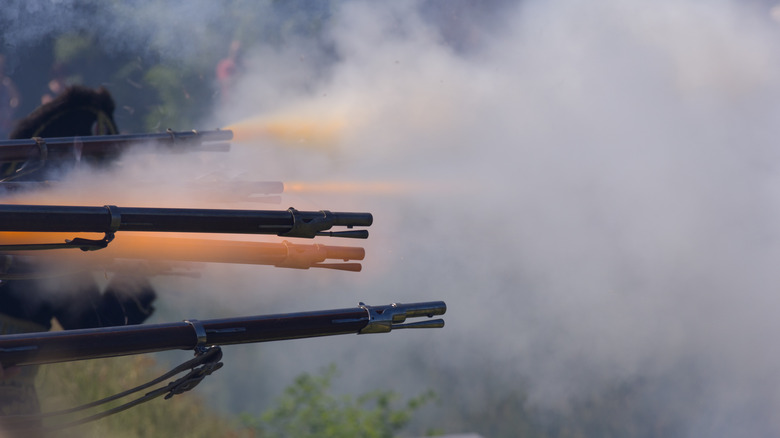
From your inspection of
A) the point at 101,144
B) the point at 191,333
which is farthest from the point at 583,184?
the point at 191,333

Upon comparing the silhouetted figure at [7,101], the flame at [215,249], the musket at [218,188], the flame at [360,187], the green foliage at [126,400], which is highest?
the silhouetted figure at [7,101]

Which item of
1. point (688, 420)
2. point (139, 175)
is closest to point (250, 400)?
point (139, 175)

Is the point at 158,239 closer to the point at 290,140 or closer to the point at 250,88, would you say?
the point at 290,140

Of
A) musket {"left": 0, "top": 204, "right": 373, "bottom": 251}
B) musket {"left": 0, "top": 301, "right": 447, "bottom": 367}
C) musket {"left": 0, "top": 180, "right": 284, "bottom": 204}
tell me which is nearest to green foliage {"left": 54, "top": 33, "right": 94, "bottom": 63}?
musket {"left": 0, "top": 180, "right": 284, "bottom": 204}

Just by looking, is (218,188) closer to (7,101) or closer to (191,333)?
(191,333)

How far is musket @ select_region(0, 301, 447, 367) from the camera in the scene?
3.42 metres

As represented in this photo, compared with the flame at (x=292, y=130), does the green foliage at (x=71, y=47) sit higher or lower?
higher

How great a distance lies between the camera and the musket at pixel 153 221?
365 centimetres

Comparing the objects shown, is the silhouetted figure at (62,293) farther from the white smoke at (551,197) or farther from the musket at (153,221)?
the musket at (153,221)

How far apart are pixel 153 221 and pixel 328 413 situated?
6.11 m

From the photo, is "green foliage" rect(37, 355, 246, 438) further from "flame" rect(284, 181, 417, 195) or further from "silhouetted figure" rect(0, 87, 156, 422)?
"flame" rect(284, 181, 417, 195)

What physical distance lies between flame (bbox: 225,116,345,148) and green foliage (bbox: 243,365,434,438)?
2593 millimetres

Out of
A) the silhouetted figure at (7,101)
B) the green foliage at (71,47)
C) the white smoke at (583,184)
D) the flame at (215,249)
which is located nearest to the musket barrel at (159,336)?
the flame at (215,249)

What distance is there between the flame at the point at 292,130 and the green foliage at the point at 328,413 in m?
2.59
